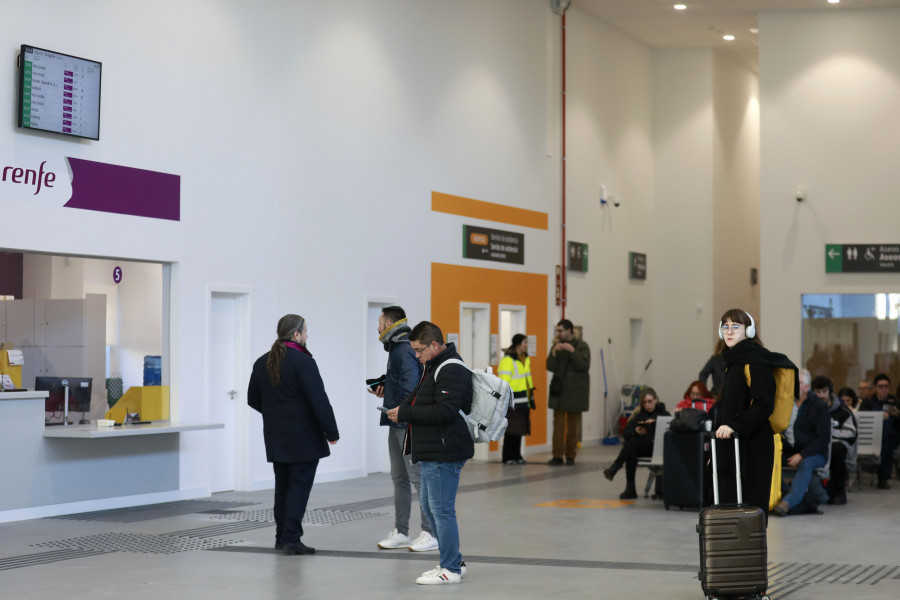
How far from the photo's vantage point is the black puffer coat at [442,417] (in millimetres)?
6480

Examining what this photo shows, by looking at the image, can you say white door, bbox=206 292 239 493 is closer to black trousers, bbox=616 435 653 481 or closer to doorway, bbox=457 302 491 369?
black trousers, bbox=616 435 653 481

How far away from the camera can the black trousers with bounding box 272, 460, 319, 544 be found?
301 inches

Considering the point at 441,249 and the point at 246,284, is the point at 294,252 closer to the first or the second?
the point at 246,284

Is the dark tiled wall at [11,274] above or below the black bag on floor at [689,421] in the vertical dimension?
above

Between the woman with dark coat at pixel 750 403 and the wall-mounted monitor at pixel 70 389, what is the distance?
610 centimetres

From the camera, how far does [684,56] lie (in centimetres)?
2036

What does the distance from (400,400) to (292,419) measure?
0.71 metres

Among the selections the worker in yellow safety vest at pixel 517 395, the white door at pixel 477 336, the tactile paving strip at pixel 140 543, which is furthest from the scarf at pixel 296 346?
the white door at pixel 477 336

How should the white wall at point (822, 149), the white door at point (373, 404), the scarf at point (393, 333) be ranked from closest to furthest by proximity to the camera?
the scarf at point (393, 333)
the white door at point (373, 404)
the white wall at point (822, 149)

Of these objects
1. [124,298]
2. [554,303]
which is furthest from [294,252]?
[554,303]

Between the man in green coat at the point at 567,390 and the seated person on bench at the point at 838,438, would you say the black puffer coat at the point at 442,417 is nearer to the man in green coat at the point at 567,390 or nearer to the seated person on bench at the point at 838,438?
the seated person on bench at the point at 838,438

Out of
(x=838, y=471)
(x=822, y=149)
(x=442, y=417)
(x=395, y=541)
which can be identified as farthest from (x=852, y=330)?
(x=442, y=417)

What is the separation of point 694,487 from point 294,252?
15.4 feet

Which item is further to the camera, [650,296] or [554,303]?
[650,296]
